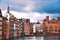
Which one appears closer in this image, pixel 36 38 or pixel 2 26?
pixel 36 38

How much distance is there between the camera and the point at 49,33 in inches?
245

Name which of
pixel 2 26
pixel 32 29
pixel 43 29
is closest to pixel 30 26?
pixel 32 29

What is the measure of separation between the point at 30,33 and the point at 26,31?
1.47 ft

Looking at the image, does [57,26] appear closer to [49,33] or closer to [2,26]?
[49,33]

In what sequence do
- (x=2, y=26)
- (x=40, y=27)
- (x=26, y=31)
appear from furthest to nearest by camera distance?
(x=2, y=26), (x=26, y=31), (x=40, y=27)

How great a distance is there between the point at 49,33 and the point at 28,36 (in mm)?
779

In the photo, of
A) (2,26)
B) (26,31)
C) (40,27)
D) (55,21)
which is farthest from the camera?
(2,26)

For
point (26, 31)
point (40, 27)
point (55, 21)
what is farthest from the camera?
point (26, 31)

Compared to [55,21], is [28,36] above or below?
below

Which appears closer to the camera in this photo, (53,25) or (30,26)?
(53,25)

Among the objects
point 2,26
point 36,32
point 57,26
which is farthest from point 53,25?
point 2,26

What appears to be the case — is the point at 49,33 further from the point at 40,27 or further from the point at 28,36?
the point at 28,36

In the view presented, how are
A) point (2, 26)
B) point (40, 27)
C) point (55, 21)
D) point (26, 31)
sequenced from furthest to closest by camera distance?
point (2, 26) < point (26, 31) < point (40, 27) < point (55, 21)

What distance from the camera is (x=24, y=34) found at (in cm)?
688
